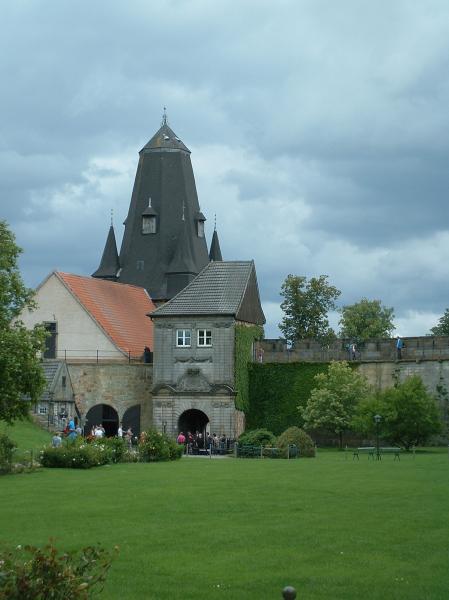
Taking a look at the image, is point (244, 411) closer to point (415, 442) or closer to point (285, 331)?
point (415, 442)

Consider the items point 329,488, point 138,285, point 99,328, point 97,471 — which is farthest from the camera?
point 138,285

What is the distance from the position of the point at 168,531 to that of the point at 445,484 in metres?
11.6

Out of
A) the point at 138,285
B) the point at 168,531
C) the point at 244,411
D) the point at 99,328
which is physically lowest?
the point at 168,531

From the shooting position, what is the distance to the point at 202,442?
62281 millimetres

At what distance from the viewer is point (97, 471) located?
125ft

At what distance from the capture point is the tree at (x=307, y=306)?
88.1 meters

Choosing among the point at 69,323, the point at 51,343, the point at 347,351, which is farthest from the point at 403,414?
the point at 51,343

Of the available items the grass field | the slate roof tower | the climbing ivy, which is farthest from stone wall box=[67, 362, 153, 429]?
the grass field

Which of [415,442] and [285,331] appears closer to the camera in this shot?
[415,442]

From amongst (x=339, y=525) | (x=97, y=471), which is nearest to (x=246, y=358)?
(x=97, y=471)

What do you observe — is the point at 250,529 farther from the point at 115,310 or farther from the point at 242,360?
the point at 115,310

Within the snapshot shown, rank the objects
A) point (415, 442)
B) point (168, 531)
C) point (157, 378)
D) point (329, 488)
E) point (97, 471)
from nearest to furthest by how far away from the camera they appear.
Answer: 1. point (168, 531)
2. point (329, 488)
3. point (97, 471)
4. point (415, 442)
5. point (157, 378)

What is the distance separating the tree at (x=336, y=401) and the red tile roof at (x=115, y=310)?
14.0 m

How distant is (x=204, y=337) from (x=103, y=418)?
8402 millimetres
